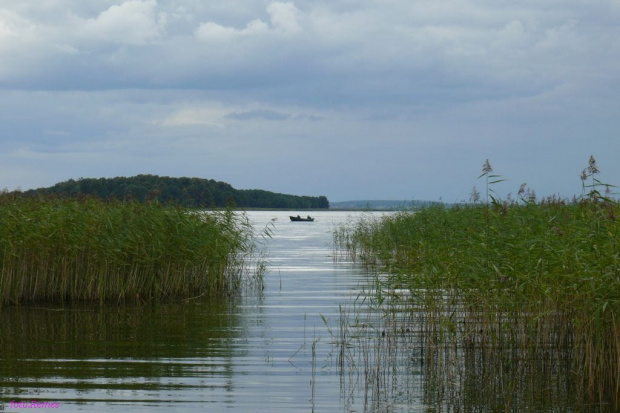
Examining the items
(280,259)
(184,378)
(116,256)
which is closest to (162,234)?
(116,256)

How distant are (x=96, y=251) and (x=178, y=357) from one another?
672 cm

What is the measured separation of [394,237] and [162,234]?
11969 mm

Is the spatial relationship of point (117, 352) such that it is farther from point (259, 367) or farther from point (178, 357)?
point (259, 367)

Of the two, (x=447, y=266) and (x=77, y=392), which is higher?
(x=447, y=266)

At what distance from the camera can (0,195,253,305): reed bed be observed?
17.5 m

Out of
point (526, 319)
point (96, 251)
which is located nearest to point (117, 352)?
point (96, 251)

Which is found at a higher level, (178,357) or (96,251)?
(96,251)

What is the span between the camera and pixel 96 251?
57.9 ft

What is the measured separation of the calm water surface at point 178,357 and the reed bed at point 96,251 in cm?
93

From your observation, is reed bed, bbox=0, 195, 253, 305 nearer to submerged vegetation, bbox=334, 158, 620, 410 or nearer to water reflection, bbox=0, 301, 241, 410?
water reflection, bbox=0, 301, 241, 410

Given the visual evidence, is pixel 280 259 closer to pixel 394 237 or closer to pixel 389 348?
pixel 394 237

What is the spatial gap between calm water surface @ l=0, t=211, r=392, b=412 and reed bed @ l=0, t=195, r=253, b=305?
0.93m

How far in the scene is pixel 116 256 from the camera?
58.2 feet

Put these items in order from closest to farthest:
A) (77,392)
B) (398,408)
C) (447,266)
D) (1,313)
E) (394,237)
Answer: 1. (398,408)
2. (77,392)
3. (447,266)
4. (1,313)
5. (394,237)
